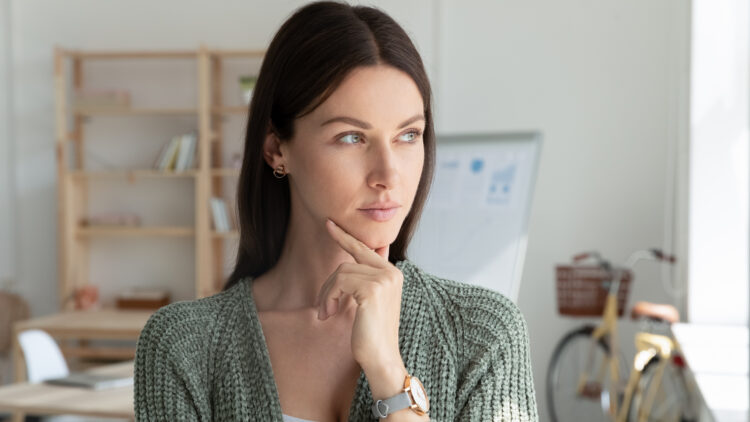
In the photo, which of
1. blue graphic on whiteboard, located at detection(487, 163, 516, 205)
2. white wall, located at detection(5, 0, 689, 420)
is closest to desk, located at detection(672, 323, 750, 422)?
blue graphic on whiteboard, located at detection(487, 163, 516, 205)

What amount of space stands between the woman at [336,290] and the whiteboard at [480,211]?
1.42m

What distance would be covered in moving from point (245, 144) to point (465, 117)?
4.31 meters

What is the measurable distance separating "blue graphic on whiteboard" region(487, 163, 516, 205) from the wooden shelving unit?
8.31ft

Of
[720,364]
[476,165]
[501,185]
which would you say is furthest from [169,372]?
[720,364]

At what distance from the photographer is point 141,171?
5398 millimetres

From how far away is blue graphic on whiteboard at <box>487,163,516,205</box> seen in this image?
300 centimetres

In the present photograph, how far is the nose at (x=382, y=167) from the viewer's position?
1028 millimetres

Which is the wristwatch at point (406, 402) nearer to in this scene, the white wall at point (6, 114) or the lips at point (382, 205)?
the lips at point (382, 205)

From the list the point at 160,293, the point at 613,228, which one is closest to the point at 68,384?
the point at 160,293

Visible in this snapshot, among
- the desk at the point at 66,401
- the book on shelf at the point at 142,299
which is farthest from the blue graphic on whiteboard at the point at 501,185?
the book on shelf at the point at 142,299

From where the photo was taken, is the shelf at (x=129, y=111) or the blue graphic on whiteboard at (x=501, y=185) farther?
the shelf at (x=129, y=111)

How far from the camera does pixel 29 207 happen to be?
5910mm

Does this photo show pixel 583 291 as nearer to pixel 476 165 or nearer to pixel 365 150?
pixel 476 165

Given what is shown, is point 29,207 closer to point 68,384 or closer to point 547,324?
point 68,384
